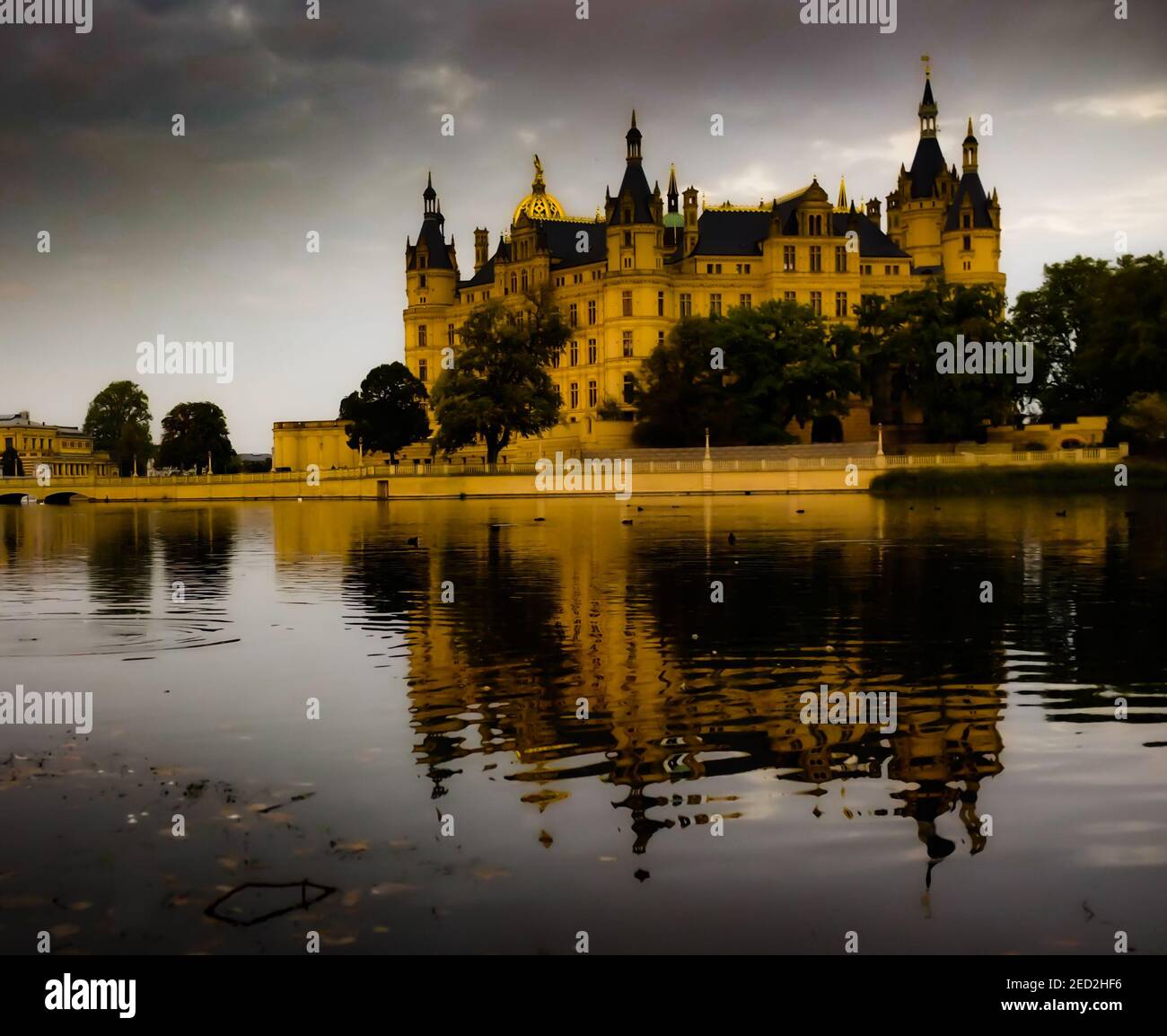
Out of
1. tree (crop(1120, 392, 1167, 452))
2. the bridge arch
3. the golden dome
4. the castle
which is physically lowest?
the bridge arch

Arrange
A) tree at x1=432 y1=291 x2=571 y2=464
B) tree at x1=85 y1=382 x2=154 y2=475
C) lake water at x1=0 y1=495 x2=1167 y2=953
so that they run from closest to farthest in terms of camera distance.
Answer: lake water at x1=0 y1=495 x2=1167 y2=953, tree at x1=432 y1=291 x2=571 y2=464, tree at x1=85 y1=382 x2=154 y2=475

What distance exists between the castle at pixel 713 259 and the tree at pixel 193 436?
1148 inches

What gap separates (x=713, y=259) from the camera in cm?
12475

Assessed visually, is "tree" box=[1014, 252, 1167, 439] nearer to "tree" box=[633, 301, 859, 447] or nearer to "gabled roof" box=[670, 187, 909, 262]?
"tree" box=[633, 301, 859, 447]

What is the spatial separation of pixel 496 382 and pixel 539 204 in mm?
55794

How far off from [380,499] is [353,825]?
86360 millimetres

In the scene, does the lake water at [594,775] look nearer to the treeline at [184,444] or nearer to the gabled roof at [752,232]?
the gabled roof at [752,232]

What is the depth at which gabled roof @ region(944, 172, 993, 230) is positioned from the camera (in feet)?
411

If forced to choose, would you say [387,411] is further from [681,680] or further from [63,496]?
[681,680]

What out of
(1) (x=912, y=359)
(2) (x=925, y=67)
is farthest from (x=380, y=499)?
(2) (x=925, y=67)

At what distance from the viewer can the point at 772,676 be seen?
13.4 metres

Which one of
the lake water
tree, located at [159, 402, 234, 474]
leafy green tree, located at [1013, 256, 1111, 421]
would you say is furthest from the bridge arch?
the lake water

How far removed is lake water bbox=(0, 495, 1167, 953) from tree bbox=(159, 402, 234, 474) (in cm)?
12556
